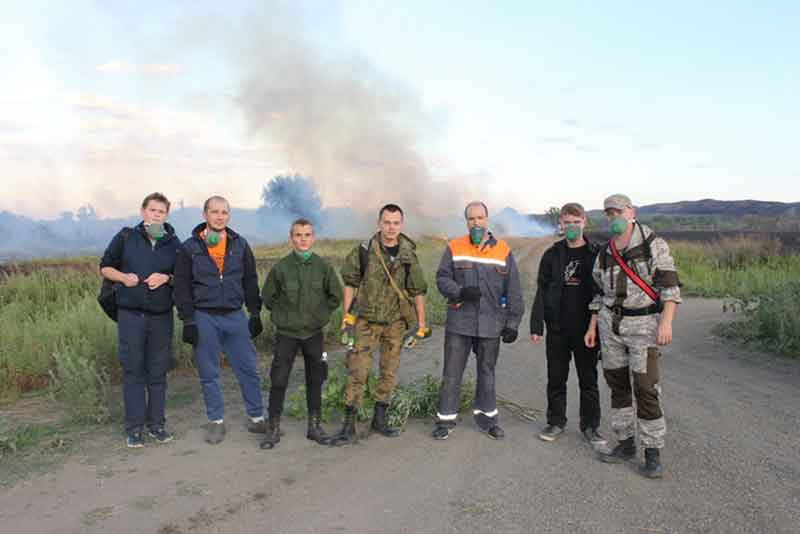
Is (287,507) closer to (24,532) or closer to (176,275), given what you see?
(24,532)

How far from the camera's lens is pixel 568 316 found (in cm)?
565

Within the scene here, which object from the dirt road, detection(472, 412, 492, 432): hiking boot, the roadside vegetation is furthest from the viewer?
the roadside vegetation

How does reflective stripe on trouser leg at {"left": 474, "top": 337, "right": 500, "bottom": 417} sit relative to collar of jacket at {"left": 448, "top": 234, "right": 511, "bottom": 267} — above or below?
below

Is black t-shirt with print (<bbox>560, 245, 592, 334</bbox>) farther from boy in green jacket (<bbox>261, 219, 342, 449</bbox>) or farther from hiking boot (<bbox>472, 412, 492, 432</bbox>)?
boy in green jacket (<bbox>261, 219, 342, 449</bbox>)

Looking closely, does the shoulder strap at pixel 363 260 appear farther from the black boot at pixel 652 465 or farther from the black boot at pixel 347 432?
the black boot at pixel 652 465

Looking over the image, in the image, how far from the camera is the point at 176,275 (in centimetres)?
561

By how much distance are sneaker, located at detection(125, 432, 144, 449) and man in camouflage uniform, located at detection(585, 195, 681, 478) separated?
3972mm

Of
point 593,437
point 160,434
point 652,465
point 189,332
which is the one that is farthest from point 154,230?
point 652,465

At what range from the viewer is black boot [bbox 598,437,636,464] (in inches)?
205

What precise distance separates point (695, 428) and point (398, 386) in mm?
2802

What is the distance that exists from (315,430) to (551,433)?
2074mm

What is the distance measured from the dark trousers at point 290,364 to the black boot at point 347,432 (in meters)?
0.31

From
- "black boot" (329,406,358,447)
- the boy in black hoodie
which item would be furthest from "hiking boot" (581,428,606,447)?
"black boot" (329,406,358,447)

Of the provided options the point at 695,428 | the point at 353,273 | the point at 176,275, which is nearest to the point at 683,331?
the point at 695,428
